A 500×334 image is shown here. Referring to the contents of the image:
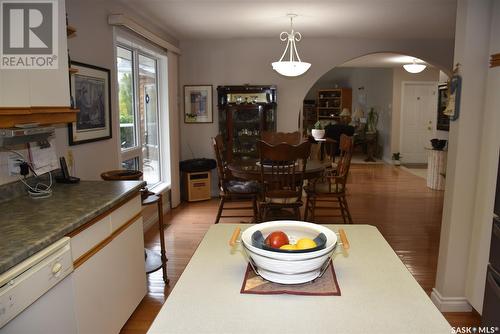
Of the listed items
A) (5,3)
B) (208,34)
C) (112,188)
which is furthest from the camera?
(208,34)

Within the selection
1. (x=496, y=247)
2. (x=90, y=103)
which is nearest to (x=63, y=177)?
(x=90, y=103)

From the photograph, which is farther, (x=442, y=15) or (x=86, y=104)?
(x=442, y=15)

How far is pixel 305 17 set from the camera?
4.25 metres

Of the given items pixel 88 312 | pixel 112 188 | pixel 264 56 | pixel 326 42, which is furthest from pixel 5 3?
pixel 326 42

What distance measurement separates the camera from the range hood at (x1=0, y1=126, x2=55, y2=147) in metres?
1.72

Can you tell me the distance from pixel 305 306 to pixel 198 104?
199 inches

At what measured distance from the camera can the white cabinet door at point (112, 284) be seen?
1.74m

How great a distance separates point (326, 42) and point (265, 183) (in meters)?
2.89

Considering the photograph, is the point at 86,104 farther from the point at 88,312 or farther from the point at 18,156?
the point at 88,312

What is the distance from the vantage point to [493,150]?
223 cm

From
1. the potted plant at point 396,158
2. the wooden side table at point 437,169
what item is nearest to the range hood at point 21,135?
the wooden side table at point 437,169

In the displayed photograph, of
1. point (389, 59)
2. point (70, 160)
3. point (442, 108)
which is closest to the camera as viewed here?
point (70, 160)

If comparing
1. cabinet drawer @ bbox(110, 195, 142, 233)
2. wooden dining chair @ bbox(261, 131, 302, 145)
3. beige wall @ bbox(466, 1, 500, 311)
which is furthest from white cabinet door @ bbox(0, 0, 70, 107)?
wooden dining chair @ bbox(261, 131, 302, 145)

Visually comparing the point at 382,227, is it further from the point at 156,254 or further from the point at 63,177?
the point at 63,177
